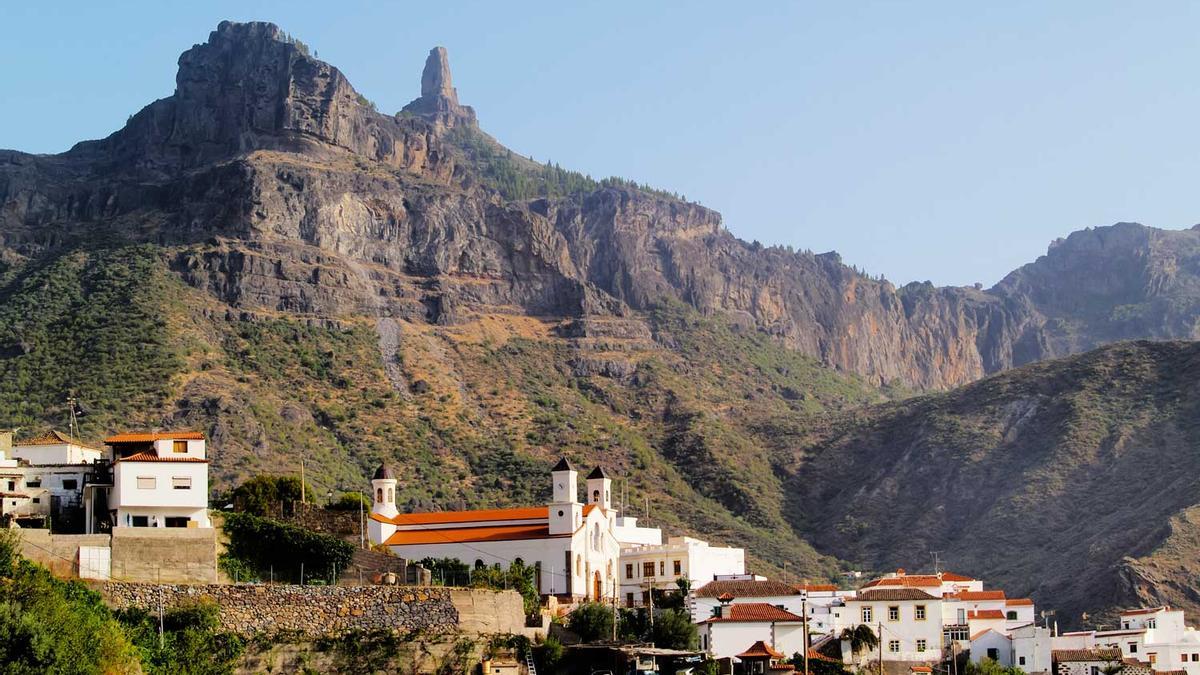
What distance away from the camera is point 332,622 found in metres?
58.7

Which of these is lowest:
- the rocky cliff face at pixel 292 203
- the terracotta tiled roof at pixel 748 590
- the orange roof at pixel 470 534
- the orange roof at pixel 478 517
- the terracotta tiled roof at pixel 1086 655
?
the terracotta tiled roof at pixel 1086 655

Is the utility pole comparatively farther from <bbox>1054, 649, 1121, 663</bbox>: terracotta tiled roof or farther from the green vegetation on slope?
the green vegetation on slope

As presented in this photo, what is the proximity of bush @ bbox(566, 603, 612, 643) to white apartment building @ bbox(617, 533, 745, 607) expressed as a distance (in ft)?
42.5

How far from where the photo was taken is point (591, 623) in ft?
243

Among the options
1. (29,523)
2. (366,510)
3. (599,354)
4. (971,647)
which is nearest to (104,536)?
(29,523)

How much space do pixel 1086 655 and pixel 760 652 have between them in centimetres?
1785

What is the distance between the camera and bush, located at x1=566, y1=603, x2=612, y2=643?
73.2m

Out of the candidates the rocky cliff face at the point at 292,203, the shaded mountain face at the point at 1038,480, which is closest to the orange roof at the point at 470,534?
the shaded mountain face at the point at 1038,480

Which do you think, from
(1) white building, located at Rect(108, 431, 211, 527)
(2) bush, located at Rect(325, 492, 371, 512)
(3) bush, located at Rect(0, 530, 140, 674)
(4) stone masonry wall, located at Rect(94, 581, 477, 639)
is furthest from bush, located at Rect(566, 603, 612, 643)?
(3) bush, located at Rect(0, 530, 140, 674)

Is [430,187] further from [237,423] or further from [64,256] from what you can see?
[237,423]

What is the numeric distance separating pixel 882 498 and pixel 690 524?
22466mm

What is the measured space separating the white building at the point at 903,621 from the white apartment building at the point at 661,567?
9.44 m

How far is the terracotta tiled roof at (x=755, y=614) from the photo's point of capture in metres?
76.6

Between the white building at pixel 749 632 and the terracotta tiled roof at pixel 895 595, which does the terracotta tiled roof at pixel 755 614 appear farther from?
the terracotta tiled roof at pixel 895 595
